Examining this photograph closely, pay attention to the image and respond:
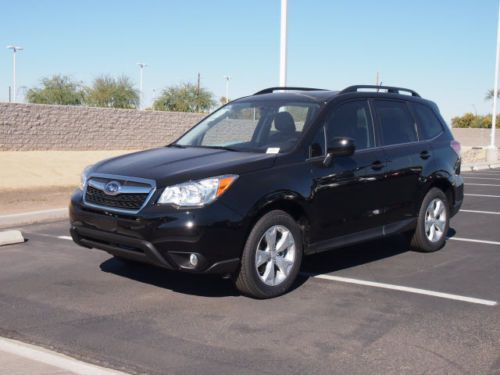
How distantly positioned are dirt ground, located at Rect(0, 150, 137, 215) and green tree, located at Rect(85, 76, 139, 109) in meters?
22.6

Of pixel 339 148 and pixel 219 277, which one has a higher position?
pixel 339 148

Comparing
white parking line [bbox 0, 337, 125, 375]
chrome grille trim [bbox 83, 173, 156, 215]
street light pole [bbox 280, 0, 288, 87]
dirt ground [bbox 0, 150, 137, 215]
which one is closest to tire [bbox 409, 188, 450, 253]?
chrome grille trim [bbox 83, 173, 156, 215]

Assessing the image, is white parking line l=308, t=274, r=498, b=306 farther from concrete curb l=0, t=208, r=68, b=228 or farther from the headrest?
concrete curb l=0, t=208, r=68, b=228

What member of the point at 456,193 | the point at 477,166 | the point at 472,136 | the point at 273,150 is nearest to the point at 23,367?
the point at 273,150

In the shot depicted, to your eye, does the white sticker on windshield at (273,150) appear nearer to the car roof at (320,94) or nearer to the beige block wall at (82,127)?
the car roof at (320,94)

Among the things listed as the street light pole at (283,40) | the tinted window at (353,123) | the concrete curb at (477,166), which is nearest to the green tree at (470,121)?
the concrete curb at (477,166)

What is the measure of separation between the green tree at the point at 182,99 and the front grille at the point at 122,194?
171ft

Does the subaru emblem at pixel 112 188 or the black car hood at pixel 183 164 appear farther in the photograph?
the subaru emblem at pixel 112 188

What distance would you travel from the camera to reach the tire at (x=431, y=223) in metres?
7.89

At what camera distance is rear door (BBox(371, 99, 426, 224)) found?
7.31 metres

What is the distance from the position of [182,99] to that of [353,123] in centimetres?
5206

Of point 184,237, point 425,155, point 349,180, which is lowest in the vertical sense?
point 184,237

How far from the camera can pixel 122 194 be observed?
570 cm

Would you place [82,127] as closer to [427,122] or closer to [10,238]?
[10,238]
